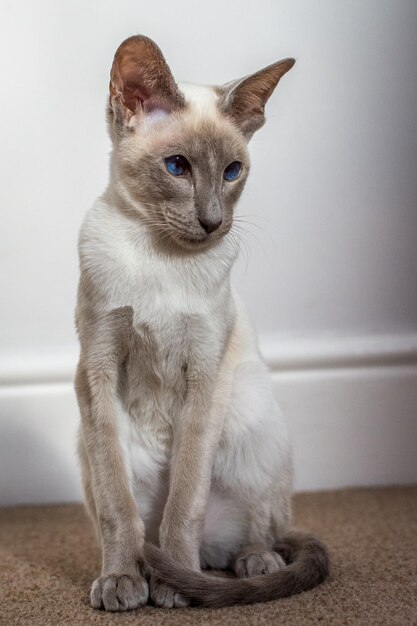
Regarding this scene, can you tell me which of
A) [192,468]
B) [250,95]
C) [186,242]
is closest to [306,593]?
[192,468]

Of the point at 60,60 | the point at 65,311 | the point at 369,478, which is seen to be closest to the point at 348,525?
the point at 369,478

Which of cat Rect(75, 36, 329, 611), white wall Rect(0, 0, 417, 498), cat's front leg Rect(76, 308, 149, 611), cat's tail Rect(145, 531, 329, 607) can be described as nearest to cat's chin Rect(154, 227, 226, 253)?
cat Rect(75, 36, 329, 611)

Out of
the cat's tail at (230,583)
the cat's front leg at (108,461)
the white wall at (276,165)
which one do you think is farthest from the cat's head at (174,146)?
the white wall at (276,165)

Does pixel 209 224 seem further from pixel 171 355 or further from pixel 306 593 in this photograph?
pixel 306 593

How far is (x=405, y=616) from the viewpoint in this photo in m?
1.09

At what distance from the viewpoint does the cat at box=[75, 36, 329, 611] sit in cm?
125

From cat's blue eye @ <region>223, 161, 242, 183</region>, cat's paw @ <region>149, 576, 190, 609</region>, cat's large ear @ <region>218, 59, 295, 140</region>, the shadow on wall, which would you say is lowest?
the shadow on wall

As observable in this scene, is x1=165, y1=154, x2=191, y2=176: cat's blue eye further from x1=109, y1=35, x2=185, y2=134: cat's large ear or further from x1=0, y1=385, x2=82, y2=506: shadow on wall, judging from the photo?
x1=0, y1=385, x2=82, y2=506: shadow on wall

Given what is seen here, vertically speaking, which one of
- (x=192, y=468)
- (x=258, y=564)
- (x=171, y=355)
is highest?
(x=171, y=355)

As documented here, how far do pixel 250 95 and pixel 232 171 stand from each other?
0.13 meters

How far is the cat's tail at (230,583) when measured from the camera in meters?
1.14

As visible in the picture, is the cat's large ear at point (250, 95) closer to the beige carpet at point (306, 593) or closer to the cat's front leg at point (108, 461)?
the cat's front leg at point (108, 461)

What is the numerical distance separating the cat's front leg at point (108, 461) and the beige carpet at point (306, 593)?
0.26 ft

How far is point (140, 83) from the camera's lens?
1.28m
